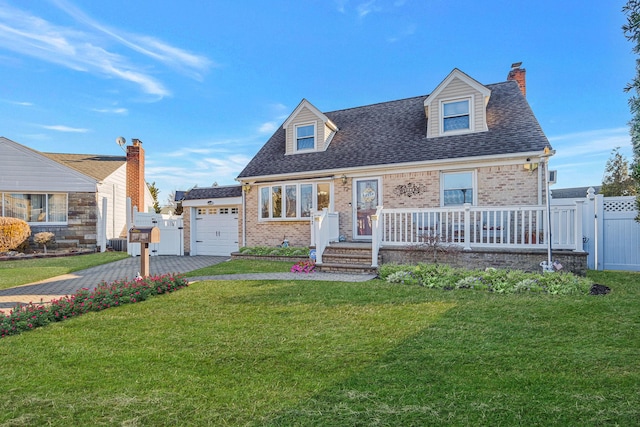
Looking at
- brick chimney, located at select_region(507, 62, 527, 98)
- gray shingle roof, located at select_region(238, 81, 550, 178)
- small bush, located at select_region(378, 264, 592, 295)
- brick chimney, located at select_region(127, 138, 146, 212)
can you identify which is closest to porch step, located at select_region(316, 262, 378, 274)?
small bush, located at select_region(378, 264, 592, 295)

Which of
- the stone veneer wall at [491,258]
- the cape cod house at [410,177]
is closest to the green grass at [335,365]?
the stone veneer wall at [491,258]

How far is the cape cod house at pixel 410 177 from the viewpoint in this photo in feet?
31.0

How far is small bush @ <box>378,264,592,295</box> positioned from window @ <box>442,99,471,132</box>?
619 cm

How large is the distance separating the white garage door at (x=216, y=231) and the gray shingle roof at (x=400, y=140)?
7.93 feet

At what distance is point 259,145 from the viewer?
16219 mm

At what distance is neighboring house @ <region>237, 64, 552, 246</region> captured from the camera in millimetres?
10266

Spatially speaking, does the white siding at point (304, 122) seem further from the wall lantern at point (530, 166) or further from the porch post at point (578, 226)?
the porch post at point (578, 226)

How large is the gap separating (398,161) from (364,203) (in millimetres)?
2041

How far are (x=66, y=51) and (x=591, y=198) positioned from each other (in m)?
18.4

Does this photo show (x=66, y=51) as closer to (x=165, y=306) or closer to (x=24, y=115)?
(x=24, y=115)

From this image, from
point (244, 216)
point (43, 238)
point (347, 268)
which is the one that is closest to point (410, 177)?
point (347, 268)

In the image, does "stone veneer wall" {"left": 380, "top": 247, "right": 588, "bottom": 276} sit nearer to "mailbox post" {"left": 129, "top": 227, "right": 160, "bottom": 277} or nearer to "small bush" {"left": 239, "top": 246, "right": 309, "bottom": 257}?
"small bush" {"left": 239, "top": 246, "right": 309, "bottom": 257}

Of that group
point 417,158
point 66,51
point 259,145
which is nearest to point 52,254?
point 66,51

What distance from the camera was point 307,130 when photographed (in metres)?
14.3
